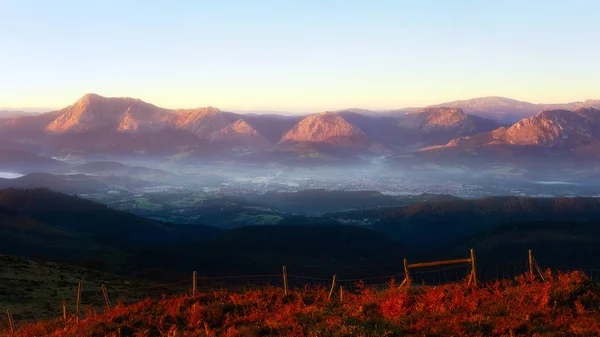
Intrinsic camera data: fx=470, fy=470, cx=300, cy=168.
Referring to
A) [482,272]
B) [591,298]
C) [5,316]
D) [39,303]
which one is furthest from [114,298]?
[482,272]

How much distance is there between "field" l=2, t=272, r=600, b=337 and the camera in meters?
21.1

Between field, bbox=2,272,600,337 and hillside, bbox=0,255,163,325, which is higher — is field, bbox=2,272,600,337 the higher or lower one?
the higher one

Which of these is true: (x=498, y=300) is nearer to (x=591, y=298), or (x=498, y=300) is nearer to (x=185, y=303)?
(x=591, y=298)

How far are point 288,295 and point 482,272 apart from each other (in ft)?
527

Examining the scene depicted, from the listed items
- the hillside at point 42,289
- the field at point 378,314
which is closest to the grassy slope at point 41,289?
the hillside at point 42,289

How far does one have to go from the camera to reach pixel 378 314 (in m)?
24.8

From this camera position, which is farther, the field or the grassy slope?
the grassy slope

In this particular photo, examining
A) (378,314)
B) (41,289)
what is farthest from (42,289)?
(378,314)

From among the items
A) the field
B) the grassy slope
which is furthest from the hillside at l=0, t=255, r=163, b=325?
the field

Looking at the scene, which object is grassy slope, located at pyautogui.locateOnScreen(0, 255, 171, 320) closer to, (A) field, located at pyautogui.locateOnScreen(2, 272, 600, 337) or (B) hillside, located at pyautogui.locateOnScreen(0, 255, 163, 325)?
(B) hillside, located at pyautogui.locateOnScreen(0, 255, 163, 325)

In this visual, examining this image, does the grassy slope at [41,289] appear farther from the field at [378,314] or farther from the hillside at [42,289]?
the field at [378,314]

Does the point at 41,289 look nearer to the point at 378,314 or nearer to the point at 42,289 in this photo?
the point at 42,289

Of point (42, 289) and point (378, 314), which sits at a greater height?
point (378, 314)

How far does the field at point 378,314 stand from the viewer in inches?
832
